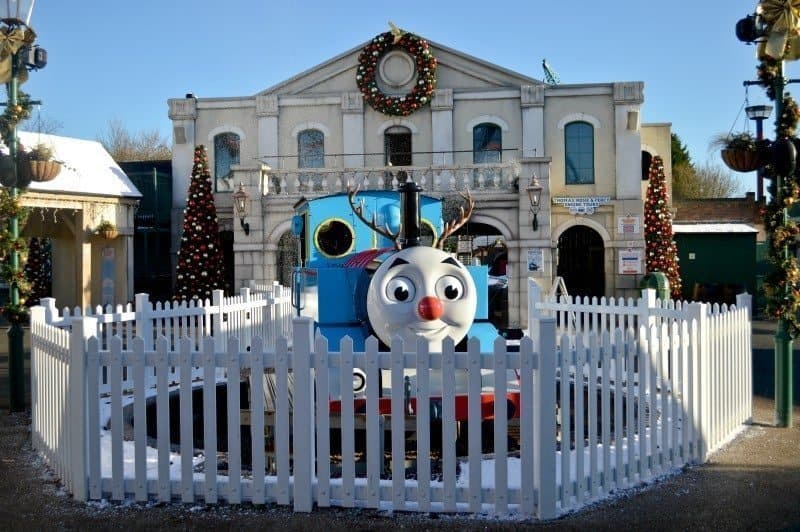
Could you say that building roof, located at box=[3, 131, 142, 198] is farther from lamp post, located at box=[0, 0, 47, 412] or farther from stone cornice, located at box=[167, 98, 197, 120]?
lamp post, located at box=[0, 0, 47, 412]

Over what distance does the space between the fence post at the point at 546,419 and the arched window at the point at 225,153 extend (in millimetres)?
18638

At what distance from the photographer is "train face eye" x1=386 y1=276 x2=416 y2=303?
22.9ft

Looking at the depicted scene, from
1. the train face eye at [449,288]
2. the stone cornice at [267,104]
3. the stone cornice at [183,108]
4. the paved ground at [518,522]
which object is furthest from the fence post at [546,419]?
the stone cornice at [183,108]

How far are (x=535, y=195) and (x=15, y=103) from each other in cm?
1252

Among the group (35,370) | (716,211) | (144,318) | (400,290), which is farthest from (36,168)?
(716,211)

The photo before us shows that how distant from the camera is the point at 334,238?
10344 mm

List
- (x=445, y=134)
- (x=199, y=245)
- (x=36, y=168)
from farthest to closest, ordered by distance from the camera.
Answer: (x=445, y=134), (x=199, y=245), (x=36, y=168)

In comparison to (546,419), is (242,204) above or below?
above

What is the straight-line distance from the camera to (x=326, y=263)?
10.1m

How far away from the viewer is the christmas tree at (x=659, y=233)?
21078 mm

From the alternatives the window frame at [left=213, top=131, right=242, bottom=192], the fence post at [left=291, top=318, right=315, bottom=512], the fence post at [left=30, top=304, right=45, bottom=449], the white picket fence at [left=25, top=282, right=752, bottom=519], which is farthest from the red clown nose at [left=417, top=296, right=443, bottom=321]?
the window frame at [left=213, top=131, right=242, bottom=192]

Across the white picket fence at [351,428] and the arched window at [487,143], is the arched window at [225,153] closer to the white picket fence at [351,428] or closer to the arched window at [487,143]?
the arched window at [487,143]

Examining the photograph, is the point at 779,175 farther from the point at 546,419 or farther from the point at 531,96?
the point at 531,96

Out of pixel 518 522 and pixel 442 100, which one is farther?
pixel 442 100
